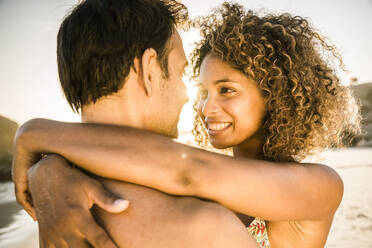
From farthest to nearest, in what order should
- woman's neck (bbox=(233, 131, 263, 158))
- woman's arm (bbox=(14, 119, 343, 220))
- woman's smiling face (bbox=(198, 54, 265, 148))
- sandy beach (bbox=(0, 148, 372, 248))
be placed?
sandy beach (bbox=(0, 148, 372, 248))
woman's neck (bbox=(233, 131, 263, 158))
woman's smiling face (bbox=(198, 54, 265, 148))
woman's arm (bbox=(14, 119, 343, 220))

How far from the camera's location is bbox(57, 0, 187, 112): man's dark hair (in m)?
1.54

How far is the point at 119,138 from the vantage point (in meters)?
1.39

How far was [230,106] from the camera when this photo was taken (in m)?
2.54

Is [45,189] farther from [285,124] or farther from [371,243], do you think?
[371,243]

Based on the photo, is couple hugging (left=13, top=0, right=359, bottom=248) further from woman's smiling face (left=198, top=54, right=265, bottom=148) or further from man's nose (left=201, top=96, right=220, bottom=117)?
man's nose (left=201, top=96, right=220, bottom=117)

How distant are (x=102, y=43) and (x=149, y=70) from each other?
27 centimetres

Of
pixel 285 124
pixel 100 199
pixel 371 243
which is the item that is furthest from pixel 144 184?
pixel 371 243

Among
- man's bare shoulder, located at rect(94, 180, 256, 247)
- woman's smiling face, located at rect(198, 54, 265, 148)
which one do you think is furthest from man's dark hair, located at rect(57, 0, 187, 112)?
woman's smiling face, located at rect(198, 54, 265, 148)

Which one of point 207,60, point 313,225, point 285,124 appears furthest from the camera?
point 207,60

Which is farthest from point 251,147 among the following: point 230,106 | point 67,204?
point 67,204

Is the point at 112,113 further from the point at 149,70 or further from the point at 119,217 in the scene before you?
the point at 119,217

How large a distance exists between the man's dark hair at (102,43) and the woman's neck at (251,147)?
148 centimetres

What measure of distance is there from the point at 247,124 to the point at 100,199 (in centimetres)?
162

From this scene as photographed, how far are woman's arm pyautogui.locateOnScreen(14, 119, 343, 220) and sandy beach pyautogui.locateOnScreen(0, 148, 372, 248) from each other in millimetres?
3789
